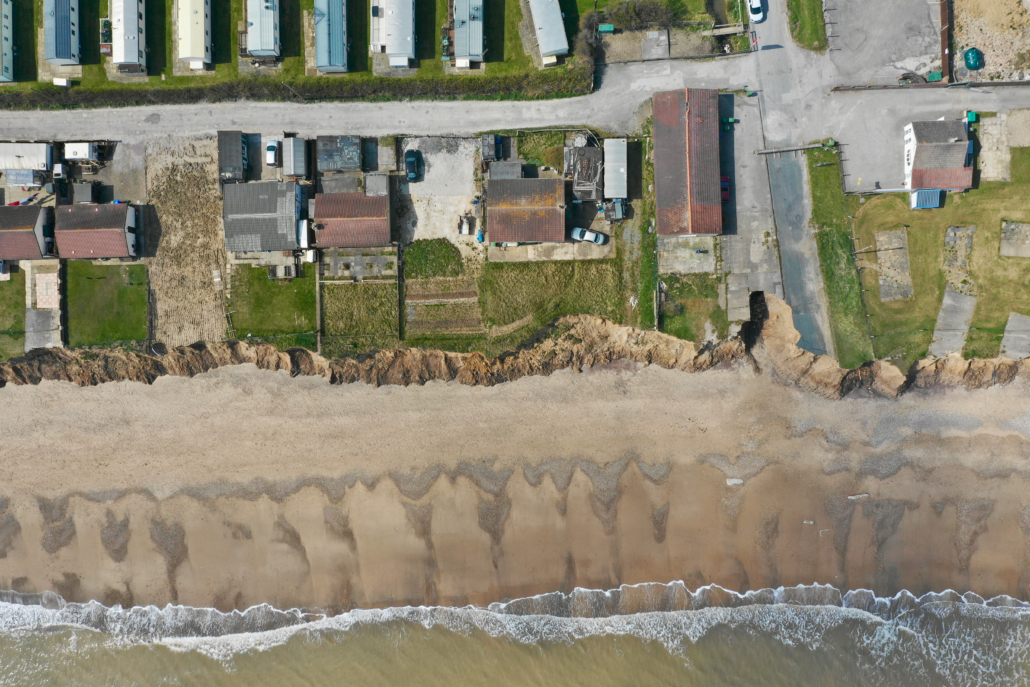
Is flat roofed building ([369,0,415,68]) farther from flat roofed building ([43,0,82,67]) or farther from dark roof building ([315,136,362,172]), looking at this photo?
flat roofed building ([43,0,82,67])

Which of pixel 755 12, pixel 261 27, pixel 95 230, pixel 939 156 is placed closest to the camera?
pixel 939 156

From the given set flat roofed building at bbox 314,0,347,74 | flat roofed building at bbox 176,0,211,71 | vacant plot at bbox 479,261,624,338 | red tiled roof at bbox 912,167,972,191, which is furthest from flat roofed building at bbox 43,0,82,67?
red tiled roof at bbox 912,167,972,191

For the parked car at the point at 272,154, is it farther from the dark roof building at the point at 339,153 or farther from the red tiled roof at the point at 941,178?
the red tiled roof at the point at 941,178

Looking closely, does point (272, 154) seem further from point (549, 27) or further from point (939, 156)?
point (939, 156)

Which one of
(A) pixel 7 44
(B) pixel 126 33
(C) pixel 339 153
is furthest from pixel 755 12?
(A) pixel 7 44

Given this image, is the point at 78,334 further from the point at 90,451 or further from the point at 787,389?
the point at 787,389
